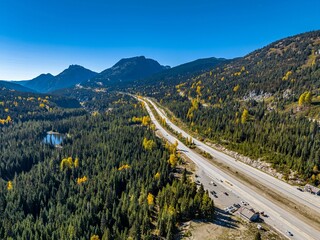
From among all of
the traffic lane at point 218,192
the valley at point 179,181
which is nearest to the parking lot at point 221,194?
the traffic lane at point 218,192

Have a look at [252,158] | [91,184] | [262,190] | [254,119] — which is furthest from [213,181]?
[254,119]

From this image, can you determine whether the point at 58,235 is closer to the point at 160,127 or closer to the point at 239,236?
the point at 239,236

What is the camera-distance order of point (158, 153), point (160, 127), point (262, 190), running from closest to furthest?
point (262, 190), point (158, 153), point (160, 127)

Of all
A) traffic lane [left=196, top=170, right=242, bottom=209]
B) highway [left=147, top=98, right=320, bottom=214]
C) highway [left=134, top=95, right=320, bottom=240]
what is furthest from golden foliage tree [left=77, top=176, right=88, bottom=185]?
highway [left=147, top=98, right=320, bottom=214]

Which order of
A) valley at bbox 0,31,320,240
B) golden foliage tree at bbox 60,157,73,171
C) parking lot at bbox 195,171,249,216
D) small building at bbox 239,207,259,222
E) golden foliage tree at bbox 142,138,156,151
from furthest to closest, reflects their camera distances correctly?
golden foliage tree at bbox 142,138,156,151
golden foliage tree at bbox 60,157,73,171
parking lot at bbox 195,171,249,216
valley at bbox 0,31,320,240
small building at bbox 239,207,259,222

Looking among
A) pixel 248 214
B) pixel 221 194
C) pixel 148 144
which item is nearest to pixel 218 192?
pixel 221 194

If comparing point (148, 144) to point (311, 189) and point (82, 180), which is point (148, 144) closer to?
point (82, 180)

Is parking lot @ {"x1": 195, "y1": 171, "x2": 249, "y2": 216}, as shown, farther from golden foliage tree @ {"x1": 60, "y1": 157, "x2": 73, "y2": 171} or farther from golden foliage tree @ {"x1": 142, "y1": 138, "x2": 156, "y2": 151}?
golden foliage tree @ {"x1": 60, "y1": 157, "x2": 73, "y2": 171}

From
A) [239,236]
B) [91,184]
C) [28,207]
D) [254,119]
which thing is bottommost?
[28,207]
